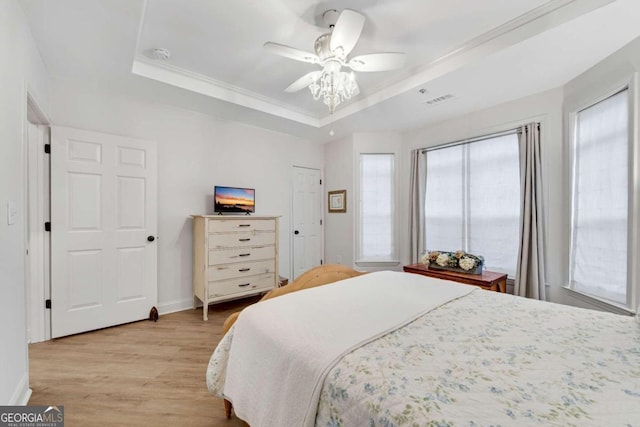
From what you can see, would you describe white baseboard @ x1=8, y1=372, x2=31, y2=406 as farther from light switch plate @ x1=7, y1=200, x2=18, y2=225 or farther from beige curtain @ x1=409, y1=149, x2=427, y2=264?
beige curtain @ x1=409, y1=149, x2=427, y2=264

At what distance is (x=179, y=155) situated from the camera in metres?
3.30

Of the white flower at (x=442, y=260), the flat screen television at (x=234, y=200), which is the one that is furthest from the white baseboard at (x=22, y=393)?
the white flower at (x=442, y=260)

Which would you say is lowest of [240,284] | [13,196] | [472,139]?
[240,284]

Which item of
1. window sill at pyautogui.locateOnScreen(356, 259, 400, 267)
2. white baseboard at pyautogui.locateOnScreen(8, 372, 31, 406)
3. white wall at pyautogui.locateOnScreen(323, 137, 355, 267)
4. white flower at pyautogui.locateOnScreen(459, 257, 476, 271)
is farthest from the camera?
white wall at pyautogui.locateOnScreen(323, 137, 355, 267)

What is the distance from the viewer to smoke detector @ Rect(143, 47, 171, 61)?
2.37 meters

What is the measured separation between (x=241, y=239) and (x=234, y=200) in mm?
573

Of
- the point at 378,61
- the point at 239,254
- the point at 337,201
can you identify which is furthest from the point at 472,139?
the point at 239,254

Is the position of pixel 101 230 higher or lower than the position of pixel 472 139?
lower

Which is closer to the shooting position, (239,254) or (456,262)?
(456,262)

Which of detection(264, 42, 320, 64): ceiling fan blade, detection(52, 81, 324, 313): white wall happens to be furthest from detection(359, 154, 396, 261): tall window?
detection(264, 42, 320, 64): ceiling fan blade

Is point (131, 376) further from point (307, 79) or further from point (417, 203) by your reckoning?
point (417, 203)

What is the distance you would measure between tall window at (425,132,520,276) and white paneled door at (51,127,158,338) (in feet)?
11.6

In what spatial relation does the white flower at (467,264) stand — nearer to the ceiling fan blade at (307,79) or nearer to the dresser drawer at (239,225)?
the dresser drawer at (239,225)

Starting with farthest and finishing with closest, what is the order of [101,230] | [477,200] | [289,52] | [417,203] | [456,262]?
[417,203], [477,200], [456,262], [101,230], [289,52]
